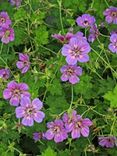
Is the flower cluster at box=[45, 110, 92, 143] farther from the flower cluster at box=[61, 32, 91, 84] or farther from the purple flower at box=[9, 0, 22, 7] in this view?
the purple flower at box=[9, 0, 22, 7]

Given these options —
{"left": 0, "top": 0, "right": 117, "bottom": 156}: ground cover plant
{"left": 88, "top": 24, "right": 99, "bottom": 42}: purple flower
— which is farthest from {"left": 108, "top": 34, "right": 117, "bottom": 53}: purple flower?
{"left": 88, "top": 24, "right": 99, "bottom": 42}: purple flower

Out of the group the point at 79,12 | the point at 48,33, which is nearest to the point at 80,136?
the point at 48,33

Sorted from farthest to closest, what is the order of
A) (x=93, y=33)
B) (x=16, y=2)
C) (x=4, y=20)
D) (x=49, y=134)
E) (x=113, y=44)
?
(x=16, y=2) < (x=4, y=20) < (x=93, y=33) < (x=113, y=44) < (x=49, y=134)

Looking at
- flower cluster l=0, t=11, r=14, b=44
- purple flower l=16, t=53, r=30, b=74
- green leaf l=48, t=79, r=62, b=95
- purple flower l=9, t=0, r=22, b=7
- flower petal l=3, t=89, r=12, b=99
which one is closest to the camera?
flower petal l=3, t=89, r=12, b=99

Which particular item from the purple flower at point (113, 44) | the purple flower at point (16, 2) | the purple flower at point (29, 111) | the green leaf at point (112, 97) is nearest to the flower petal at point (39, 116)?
the purple flower at point (29, 111)

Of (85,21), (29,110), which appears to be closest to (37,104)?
(29,110)

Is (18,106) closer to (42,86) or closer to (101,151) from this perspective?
(42,86)

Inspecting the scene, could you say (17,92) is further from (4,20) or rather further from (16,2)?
(16,2)
